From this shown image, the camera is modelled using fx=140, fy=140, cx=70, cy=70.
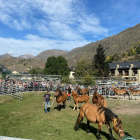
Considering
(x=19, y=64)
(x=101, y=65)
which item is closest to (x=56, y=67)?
(x=101, y=65)

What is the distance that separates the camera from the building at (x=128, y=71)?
175ft

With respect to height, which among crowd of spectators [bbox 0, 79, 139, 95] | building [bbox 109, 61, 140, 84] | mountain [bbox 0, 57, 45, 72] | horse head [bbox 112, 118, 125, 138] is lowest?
horse head [bbox 112, 118, 125, 138]

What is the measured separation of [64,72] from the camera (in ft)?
201

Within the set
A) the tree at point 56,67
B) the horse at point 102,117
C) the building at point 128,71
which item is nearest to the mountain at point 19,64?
the tree at point 56,67

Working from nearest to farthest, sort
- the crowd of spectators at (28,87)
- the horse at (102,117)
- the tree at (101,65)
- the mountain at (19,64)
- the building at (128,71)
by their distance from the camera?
the horse at (102,117) → the crowd of spectators at (28,87) → the building at (128,71) → the tree at (101,65) → the mountain at (19,64)

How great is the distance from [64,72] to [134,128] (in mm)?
53550

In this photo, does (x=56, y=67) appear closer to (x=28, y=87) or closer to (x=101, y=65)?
(x=101, y=65)

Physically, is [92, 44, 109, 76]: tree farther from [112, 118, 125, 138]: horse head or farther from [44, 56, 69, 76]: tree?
[112, 118, 125, 138]: horse head

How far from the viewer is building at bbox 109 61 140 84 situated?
175 ft

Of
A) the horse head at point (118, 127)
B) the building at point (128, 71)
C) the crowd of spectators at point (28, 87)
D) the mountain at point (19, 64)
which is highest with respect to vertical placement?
the mountain at point (19, 64)

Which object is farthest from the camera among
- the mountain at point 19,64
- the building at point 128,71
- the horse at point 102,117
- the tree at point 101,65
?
the mountain at point 19,64

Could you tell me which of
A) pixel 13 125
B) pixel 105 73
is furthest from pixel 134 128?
pixel 105 73

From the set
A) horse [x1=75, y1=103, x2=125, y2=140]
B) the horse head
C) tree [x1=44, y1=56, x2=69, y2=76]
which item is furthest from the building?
the horse head

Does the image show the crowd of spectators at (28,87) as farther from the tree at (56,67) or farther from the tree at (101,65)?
the tree at (56,67)
